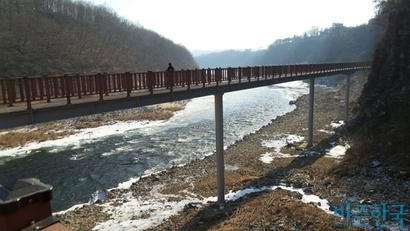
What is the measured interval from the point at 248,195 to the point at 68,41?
73490 mm

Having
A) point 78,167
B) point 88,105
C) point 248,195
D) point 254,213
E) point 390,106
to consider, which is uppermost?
point 88,105

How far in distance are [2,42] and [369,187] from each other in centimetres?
6731

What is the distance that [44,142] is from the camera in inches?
1029

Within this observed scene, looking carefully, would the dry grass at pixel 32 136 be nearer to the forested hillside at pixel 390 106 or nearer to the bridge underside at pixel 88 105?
the bridge underside at pixel 88 105

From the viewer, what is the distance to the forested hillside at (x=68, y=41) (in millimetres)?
55031

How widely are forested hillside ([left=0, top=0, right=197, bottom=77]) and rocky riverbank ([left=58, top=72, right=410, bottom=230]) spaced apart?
155 ft

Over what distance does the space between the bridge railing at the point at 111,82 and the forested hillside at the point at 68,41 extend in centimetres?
4892

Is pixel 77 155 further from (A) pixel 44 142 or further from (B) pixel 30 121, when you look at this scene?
(B) pixel 30 121

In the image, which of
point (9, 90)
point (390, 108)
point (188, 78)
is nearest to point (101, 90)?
point (9, 90)

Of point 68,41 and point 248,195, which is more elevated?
point 68,41

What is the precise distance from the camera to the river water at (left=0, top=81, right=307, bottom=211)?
17234 millimetres

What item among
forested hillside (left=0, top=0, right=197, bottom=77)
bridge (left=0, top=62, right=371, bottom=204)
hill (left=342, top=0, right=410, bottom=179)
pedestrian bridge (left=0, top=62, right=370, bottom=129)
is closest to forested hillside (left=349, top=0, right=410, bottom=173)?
hill (left=342, top=0, right=410, bottom=179)

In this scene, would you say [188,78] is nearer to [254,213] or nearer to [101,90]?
[101,90]

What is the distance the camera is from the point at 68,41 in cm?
7075
